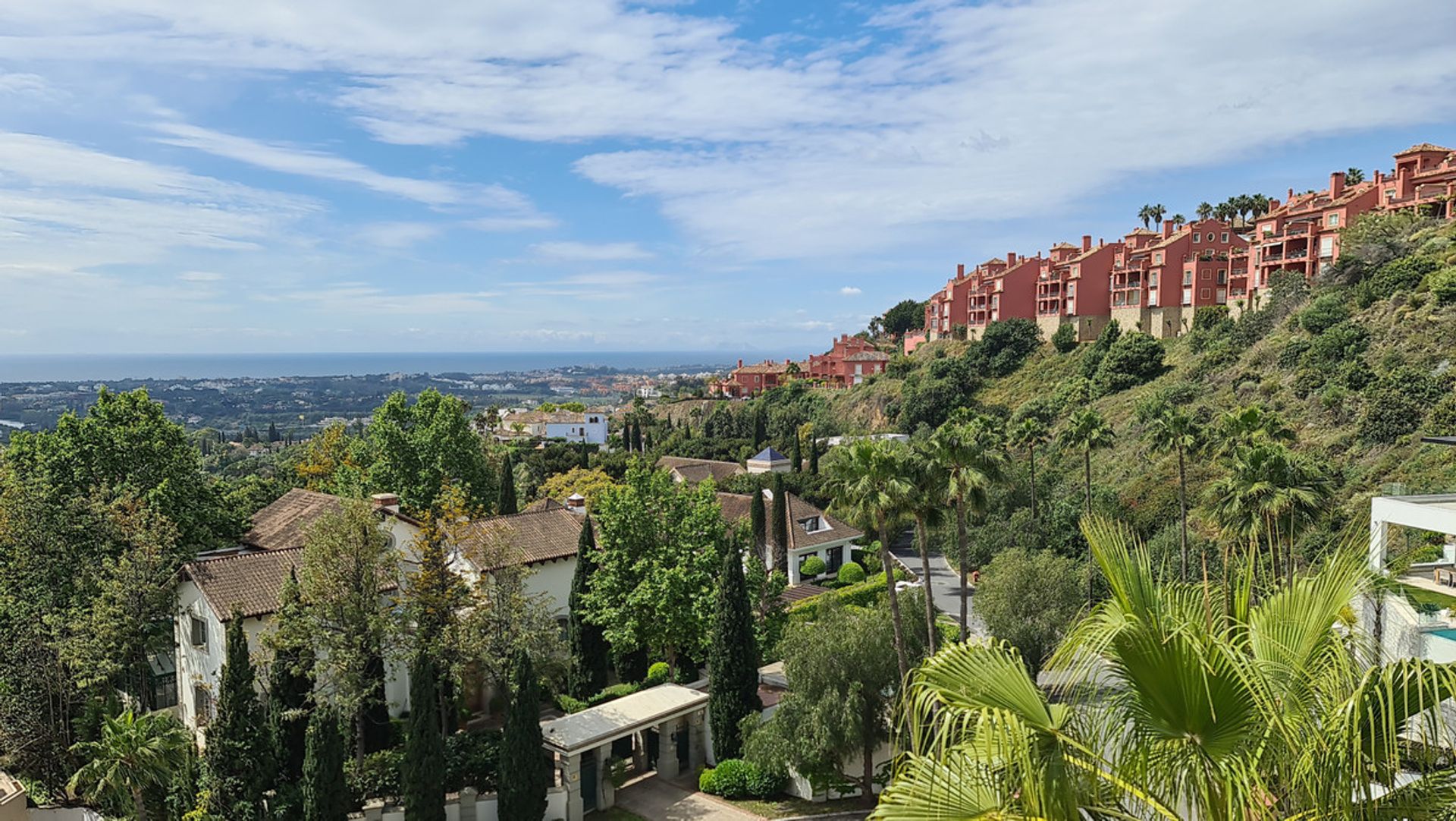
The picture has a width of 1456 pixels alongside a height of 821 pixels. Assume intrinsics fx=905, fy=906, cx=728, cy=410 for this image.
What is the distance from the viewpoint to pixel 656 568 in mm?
28719

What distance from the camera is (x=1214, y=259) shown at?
241ft

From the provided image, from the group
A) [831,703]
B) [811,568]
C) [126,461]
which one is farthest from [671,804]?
[811,568]

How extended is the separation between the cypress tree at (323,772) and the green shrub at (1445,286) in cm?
5593

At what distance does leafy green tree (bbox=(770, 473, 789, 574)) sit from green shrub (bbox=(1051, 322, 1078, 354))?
44070 mm

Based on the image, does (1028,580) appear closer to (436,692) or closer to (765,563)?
(436,692)

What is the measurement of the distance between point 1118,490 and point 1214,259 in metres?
36.0

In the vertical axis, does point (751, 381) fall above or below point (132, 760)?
above

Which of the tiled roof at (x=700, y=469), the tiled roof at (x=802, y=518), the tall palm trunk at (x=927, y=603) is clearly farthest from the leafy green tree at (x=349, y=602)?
the tiled roof at (x=700, y=469)

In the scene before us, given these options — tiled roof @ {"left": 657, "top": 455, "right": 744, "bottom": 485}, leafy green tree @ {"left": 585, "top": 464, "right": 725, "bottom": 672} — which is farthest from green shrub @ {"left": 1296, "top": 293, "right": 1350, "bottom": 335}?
leafy green tree @ {"left": 585, "top": 464, "right": 725, "bottom": 672}

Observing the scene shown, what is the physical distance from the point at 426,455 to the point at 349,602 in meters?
21.5

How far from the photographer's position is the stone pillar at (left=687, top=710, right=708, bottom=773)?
2619 centimetres

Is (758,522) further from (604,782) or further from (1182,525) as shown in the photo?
(604,782)

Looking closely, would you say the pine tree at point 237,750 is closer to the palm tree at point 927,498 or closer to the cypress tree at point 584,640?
the cypress tree at point 584,640

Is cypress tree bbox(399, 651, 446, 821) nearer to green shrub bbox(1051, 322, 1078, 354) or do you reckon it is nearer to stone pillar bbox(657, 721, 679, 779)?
stone pillar bbox(657, 721, 679, 779)
